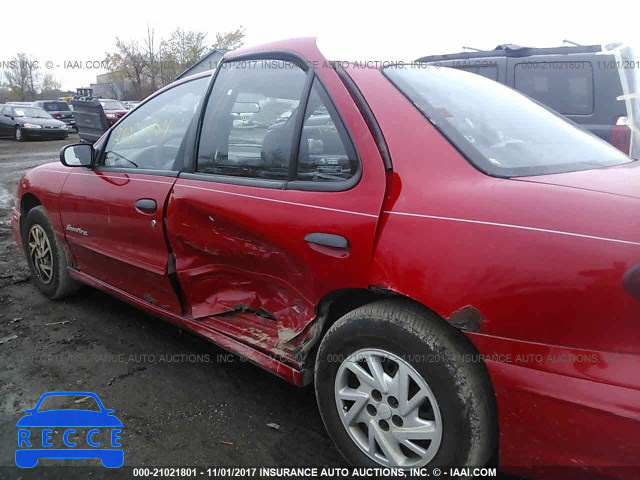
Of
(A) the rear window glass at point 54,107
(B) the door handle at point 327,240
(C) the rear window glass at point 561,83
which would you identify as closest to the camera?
(B) the door handle at point 327,240

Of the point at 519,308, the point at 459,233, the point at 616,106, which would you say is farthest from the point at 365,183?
the point at 616,106

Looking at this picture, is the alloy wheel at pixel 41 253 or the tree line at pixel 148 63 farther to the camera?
the tree line at pixel 148 63

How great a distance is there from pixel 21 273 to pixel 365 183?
390 cm

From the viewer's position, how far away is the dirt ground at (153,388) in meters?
2.33

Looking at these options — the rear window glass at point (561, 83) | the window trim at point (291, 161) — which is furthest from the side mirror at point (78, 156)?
the rear window glass at point (561, 83)

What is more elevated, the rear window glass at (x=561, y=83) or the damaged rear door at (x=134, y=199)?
the rear window glass at (x=561, y=83)

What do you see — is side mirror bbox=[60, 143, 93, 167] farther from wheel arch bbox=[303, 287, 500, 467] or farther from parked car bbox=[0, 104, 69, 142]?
parked car bbox=[0, 104, 69, 142]

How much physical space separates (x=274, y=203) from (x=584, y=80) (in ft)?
16.0

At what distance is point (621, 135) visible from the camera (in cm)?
540

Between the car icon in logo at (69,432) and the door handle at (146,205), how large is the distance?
1.01 meters

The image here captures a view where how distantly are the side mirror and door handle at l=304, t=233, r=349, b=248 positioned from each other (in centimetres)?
197

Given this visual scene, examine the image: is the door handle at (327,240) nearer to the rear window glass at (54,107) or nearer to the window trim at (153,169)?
the window trim at (153,169)

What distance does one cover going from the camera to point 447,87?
2.39m

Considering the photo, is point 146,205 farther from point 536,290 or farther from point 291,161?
point 536,290
